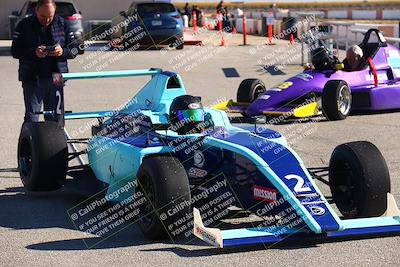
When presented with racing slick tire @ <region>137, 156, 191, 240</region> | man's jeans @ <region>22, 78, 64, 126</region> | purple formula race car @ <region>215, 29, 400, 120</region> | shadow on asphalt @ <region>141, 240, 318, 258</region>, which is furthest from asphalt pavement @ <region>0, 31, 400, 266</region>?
man's jeans @ <region>22, 78, 64, 126</region>

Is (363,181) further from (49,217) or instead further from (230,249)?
(49,217)

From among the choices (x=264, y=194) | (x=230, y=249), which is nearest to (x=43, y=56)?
(x=264, y=194)

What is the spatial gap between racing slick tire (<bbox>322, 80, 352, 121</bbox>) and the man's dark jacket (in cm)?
470

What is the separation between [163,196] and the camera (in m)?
6.16

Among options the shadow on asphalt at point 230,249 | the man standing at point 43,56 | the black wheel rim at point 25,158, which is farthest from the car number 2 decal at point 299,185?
the man standing at point 43,56

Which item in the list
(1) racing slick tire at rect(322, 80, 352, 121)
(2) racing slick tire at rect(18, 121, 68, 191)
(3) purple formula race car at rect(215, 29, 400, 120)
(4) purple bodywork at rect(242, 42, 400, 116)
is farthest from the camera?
(4) purple bodywork at rect(242, 42, 400, 116)

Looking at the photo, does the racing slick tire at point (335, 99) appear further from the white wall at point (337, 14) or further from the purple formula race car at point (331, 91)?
the white wall at point (337, 14)

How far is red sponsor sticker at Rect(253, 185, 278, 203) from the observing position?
618cm

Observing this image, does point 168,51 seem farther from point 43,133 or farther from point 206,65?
point 43,133

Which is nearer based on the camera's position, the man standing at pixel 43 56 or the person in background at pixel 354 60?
the man standing at pixel 43 56

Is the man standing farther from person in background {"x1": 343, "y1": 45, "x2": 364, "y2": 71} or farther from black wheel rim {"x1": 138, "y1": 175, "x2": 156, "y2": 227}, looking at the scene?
person in background {"x1": 343, "y1": 45, "x2": 364, "y2": 71}

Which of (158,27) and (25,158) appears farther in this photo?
(158,27)

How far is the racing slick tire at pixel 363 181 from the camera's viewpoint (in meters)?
6.41

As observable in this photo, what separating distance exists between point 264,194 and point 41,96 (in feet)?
10.7
